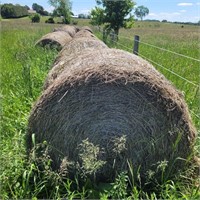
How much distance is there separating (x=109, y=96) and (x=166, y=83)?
696 millimetres

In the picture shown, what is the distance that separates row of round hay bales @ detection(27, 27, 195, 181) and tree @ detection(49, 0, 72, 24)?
201ft

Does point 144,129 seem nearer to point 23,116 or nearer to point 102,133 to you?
point 102,133

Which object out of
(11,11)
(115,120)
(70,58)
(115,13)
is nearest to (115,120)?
(115,120)

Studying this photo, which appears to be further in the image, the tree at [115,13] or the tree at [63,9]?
the tree at [63,9]

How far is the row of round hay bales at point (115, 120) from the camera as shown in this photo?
322 centimetres

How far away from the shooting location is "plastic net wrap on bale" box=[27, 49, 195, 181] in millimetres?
3223

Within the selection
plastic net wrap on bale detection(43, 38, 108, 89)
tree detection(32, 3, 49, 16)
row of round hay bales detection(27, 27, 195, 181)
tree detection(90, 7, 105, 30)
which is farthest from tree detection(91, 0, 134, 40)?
tree detection(32, 3, 49, 16)

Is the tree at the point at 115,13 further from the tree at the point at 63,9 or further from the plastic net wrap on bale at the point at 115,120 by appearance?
the tree at the point at 63,9

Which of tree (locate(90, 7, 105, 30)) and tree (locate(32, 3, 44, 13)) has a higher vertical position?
tree (locate(32, 3, 44, 13))

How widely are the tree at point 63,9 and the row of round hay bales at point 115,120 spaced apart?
61.3m

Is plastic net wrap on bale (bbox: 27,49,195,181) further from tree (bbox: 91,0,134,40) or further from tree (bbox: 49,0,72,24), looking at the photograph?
tree (bbox: 49,0,72,24)

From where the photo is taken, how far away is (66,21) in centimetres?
6275

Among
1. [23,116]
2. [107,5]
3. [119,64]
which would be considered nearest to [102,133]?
[119,64]

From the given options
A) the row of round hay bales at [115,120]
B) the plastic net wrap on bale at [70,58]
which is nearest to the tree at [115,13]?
the plastic net wrap on bale at [70,58]
